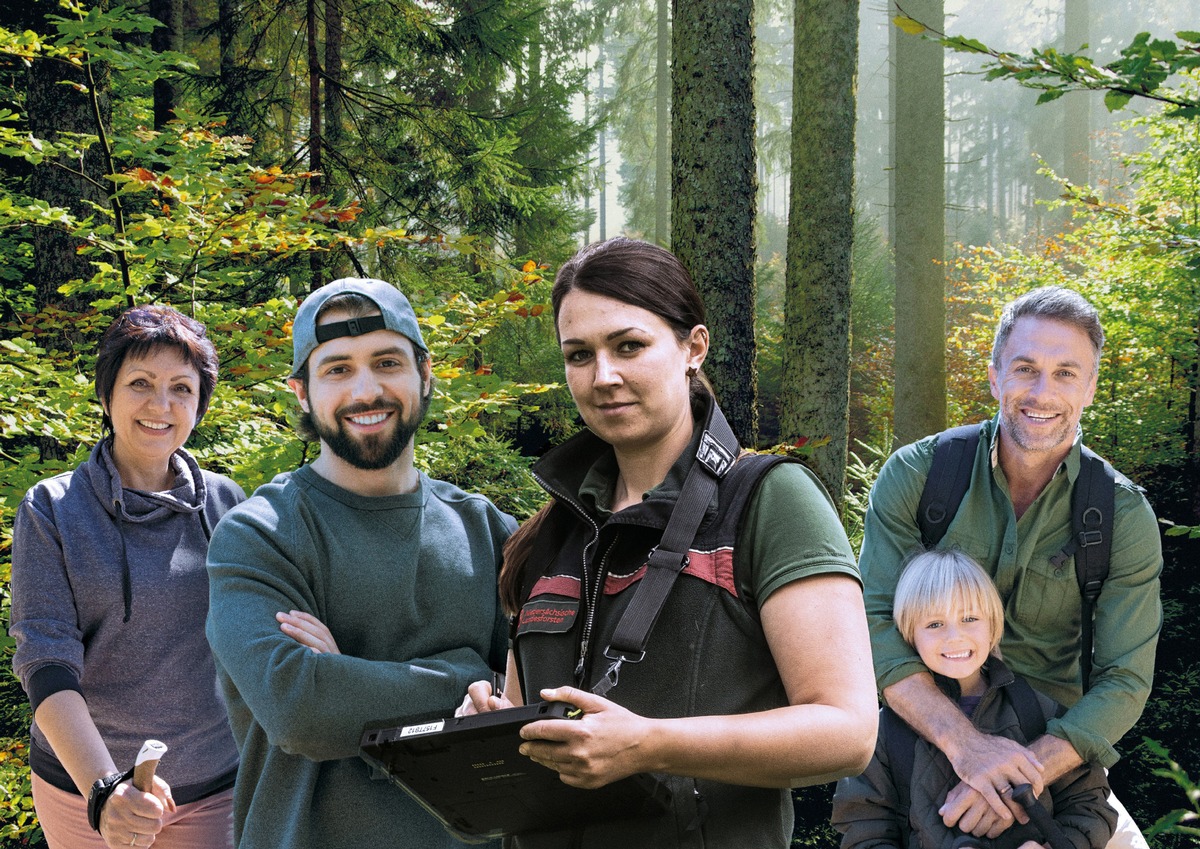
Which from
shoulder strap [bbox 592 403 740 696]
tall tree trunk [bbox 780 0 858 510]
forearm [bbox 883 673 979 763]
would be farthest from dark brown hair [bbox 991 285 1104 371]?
tall tree trunk [bbox 780 0 858 510]

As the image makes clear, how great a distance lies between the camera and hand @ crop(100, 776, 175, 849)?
8.44 feet

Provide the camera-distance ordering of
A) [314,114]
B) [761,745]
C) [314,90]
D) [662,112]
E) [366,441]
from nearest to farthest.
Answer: [761,745], [366,441], [314,90], [314,114], [662,112]

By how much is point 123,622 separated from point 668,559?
1.95 m

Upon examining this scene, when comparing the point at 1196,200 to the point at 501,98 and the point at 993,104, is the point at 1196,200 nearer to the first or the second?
the point at 501,98

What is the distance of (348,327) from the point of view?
2518 mm

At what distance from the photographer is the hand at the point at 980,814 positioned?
8.78 feet

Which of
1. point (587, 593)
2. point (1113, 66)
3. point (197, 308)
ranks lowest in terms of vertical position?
point (587, 593)

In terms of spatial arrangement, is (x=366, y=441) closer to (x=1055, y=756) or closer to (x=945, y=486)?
(x=945, y=486)

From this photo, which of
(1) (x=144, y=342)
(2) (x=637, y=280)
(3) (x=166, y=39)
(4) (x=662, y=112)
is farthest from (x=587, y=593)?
(4) (x=662, y=112)

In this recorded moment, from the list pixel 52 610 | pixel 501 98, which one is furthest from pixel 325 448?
pixel 501 98

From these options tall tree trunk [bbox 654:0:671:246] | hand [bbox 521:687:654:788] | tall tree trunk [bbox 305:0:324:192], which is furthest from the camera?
tall tree trunk [bbox 654:0:671:246]

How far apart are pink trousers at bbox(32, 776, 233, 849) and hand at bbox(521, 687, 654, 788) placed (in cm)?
186

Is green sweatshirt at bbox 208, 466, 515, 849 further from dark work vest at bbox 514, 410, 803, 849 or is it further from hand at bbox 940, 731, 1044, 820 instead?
hand at bbox 940, 731, 1044, 820

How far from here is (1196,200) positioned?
9680mm
